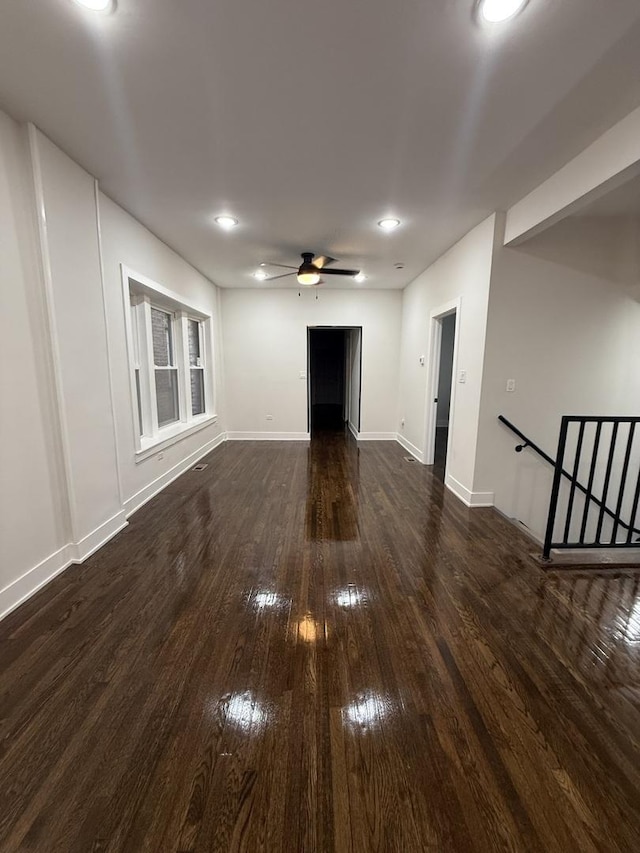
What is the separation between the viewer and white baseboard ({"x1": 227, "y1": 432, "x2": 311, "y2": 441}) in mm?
6617

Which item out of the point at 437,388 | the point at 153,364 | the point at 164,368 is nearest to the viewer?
the point at 153,364

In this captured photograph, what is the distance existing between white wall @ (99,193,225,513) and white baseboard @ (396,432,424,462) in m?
3.31

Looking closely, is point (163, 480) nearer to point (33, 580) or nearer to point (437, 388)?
point (33, 580)

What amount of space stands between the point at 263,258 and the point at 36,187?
8.82 feet

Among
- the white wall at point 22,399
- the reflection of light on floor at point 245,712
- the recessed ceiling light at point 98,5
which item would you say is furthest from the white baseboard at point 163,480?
the recessed ceiling light at point 98,5

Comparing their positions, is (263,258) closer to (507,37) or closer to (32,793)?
(507,37)

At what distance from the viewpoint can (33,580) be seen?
220cm

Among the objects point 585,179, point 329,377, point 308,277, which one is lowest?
point 329,377

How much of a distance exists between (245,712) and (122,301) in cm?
323

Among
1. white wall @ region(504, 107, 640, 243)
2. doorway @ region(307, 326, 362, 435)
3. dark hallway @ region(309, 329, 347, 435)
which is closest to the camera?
white wall @ region(504, 107, 640, 243)

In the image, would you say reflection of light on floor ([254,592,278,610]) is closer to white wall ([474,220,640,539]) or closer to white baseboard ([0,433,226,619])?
white baseboard ([0,433,226,619])

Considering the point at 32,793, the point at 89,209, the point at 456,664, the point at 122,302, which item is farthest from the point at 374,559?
the point at 89,209

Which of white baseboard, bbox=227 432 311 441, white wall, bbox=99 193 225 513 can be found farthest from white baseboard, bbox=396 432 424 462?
white wall, bbox=99 193 225 513

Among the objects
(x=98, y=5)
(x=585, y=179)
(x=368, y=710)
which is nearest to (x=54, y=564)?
(x=368, y=710)
